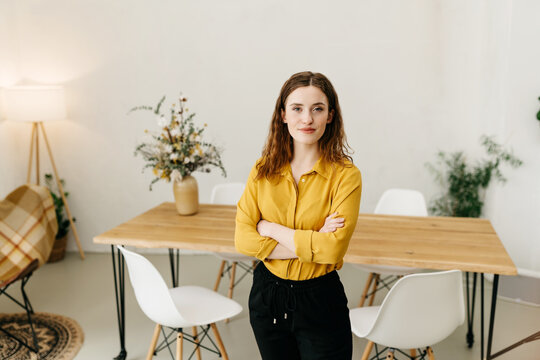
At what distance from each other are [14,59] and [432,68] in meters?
3.82

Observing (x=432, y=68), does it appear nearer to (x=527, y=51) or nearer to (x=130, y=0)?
(x=527, y=51)

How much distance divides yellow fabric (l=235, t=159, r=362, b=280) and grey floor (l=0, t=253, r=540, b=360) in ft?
4.66

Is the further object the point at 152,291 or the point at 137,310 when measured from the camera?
the point at 137,310

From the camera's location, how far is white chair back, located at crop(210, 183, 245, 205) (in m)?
3.48

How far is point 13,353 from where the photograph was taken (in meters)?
2.88

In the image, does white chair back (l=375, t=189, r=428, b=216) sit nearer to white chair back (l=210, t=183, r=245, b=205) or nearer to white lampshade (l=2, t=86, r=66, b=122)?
white chair back (l=210, t=183, r=245, b=205)

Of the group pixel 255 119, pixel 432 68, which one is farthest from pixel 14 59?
pixel 432 68

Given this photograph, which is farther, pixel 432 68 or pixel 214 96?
pixel 214 96

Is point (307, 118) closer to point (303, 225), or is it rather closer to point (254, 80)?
point (303, 225)

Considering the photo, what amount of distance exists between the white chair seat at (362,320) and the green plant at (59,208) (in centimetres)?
325

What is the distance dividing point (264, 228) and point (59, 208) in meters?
3.48

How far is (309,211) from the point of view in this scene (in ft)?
5.26

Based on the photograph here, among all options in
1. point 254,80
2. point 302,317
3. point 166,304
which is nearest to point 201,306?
point 166,304

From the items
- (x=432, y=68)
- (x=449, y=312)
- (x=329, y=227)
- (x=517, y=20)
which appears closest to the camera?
(x=329, y=227)
